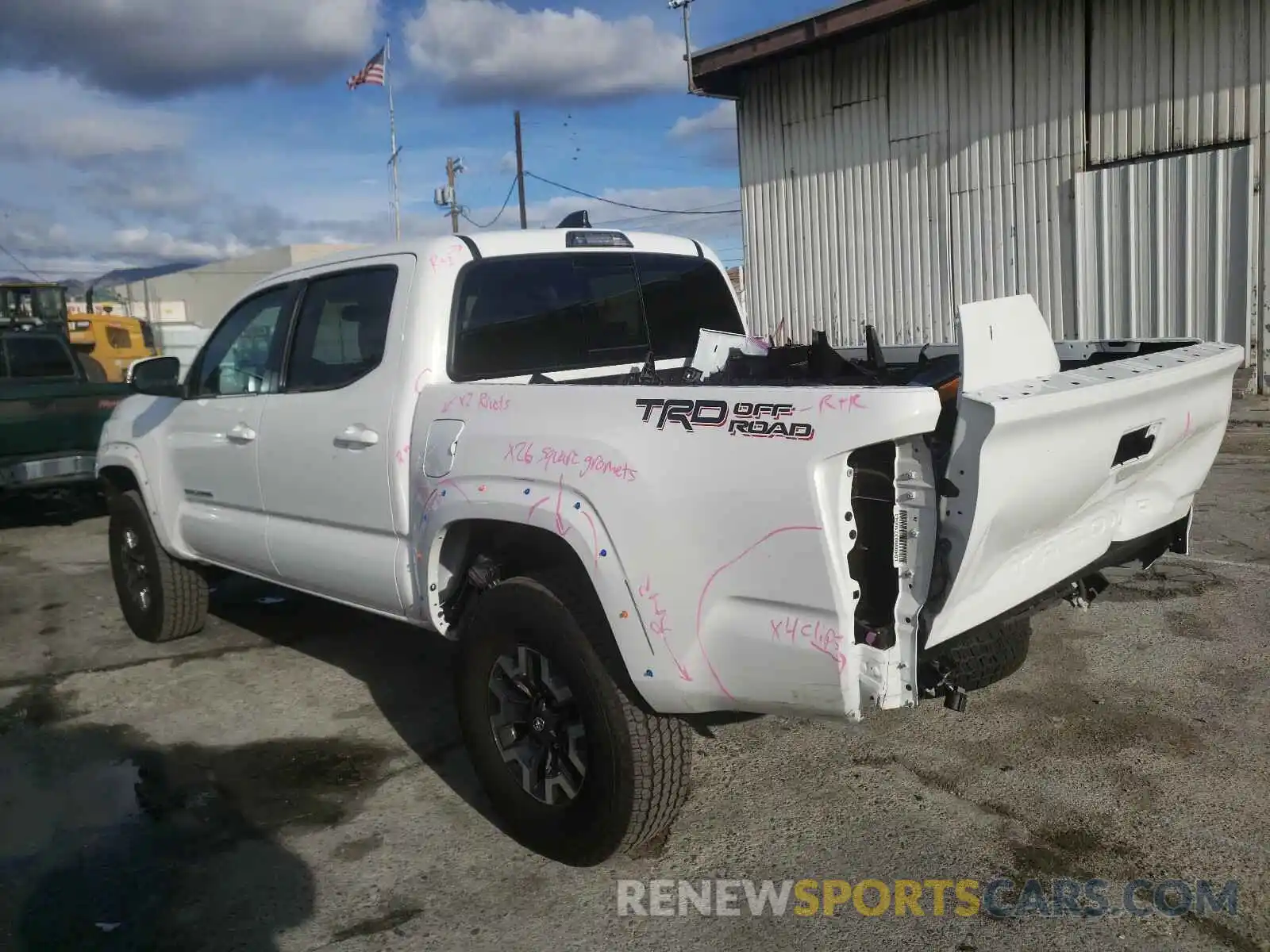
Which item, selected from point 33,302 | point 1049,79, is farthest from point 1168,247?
point 33,302

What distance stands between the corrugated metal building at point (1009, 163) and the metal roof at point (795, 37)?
1.3 inches

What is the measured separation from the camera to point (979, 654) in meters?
2.91

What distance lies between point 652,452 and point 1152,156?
446 inches

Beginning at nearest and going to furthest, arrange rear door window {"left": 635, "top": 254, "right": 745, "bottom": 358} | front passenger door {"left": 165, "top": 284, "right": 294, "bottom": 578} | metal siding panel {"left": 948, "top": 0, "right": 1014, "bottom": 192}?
rear door window {"left": 635, "top": 254, "right": 745, "bottom": 358}, front passenger door {"left": 165, "top": 284, "right": 294, "bottom": 578}, metal siding panel {"left": 948, "top": 0, "right": 1014, "bottom": 192}

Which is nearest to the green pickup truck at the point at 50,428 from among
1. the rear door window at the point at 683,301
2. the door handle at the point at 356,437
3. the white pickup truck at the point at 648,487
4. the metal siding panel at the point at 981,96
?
the white pickup truck at the point at 648,487

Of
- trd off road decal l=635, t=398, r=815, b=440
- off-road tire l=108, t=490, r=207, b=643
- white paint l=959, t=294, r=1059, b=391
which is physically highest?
white paint l=959, t=294, r=1059, b=391

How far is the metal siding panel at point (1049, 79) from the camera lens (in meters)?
12.2

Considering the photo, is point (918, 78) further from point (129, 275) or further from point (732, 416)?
point (129, 275)

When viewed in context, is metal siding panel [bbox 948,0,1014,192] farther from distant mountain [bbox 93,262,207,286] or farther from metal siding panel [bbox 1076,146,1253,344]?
distant mountain [bbox 93,262,207,286]

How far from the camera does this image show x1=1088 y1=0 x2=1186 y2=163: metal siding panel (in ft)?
38.1

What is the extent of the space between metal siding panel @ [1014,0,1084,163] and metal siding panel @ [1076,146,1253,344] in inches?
23.5

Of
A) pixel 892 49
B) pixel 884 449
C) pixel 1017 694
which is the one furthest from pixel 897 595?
pixel 892 49

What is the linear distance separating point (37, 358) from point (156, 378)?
277 inches

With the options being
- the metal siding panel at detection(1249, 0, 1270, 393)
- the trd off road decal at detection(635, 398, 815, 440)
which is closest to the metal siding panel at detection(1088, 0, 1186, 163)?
the metal siding panel at detection(1249, 0, 1270, 393)
